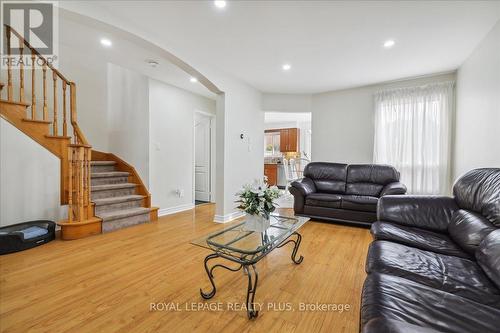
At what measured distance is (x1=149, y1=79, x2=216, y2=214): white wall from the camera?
4285 millimetres

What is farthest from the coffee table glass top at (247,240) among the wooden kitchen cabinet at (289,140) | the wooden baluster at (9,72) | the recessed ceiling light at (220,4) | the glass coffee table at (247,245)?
the wooden kitchen cabinet at (289,140)

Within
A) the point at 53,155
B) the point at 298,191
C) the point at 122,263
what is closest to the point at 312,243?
the point at 298,191

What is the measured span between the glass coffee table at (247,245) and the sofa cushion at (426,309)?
0.72 m

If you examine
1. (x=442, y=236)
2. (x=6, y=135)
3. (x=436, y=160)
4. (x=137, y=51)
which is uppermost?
(x=137, y=51)

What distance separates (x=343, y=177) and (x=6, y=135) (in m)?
5.10

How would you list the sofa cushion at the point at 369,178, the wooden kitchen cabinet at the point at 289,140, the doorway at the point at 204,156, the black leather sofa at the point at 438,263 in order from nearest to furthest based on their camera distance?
1. the black leather sofa at the point at 438,263
2. the sofa cushion at the point at 369,178
3. the doorway at the point at 204,156
4. the wooden kitchen cabinet at the point at 289,140

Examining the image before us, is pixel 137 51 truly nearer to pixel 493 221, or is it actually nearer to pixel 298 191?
pixel 298 191

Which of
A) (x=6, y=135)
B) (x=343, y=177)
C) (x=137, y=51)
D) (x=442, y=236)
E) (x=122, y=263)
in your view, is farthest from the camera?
(x=343, y=177)

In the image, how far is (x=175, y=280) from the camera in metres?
2.04

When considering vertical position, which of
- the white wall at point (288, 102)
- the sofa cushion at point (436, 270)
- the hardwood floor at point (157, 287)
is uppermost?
the white wall at point (288, 102)

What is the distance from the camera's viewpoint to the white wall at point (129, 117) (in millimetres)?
4234

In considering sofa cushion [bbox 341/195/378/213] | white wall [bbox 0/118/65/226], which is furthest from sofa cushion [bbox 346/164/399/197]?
white wall [bbox 0/118/65/226]

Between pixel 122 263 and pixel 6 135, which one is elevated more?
pixel 6 135

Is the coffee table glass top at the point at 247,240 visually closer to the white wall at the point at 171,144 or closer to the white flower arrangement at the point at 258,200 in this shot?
the white flower arrangement at the point at 258,200
